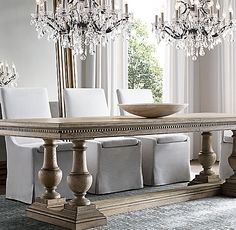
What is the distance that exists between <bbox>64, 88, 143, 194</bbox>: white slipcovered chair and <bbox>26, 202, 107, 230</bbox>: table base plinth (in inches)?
47.1

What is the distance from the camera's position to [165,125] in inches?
163

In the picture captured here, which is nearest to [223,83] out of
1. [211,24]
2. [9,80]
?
[211,24]

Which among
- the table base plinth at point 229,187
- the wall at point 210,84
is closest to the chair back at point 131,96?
the table base plinth at point 229,187

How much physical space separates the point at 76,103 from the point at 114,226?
1.84 metres

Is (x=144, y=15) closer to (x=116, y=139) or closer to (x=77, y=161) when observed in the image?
(x=116, y=139)

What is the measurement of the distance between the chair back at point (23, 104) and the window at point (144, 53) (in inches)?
119

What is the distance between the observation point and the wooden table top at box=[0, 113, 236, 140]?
3.59 meters

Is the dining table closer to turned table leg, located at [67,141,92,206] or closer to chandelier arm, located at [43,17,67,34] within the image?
turned table leg, located at [67,141,92,206]

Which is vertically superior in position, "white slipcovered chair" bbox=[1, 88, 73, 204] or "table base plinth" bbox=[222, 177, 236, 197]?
"white slipcovered chair" bbox=[1, 88, 73, 204]

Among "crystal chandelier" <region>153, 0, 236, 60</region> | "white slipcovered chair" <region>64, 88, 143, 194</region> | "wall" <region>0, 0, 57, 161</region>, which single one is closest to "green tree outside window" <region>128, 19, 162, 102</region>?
"wall" <region>0, 0, 57, 161</region>

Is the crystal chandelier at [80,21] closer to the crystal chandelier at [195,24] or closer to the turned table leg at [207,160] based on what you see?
the crystal chandelier at [195,24]

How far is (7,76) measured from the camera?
6.41 meters

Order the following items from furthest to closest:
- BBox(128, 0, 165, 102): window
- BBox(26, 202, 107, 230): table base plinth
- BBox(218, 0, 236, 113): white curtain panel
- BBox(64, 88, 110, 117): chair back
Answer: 1. BBox(128, 0, 165, 102): window
2. BBox(218, 0, 236, 113): white curtain panel
3. BBox(64, 88, 110, 117): chair back
4. BBox(26, 202, 107, 230): table base plinth

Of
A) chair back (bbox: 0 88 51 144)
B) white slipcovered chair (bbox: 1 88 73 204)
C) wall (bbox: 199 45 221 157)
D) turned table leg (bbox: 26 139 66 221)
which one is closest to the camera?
turned table leg (bbox: 26 139 66 221)
